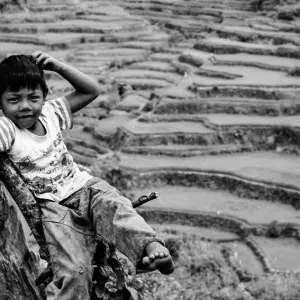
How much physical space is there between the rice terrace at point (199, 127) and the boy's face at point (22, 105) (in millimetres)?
3578

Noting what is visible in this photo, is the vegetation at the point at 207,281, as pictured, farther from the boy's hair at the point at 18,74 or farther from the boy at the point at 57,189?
the boy's hair at the point at 18,74

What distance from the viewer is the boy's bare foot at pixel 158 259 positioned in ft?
8.73

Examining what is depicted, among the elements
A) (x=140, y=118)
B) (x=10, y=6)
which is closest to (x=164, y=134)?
(x=140, y=118)

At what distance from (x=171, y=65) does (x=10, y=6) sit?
5005 millimetres

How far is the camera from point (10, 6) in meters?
17.1

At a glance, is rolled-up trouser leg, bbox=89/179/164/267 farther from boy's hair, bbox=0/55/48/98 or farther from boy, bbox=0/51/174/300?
boy's hair, bbox=0/55/48/98

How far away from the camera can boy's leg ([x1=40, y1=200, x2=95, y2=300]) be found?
2.96m

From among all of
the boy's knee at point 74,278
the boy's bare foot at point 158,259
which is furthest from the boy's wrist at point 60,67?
the boy's bare foot at point 158,259

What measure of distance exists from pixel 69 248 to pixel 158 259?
0.47 m

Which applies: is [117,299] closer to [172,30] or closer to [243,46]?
[243,46]

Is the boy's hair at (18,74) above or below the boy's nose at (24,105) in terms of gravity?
above

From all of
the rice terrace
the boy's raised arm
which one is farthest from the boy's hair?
the rice terrace

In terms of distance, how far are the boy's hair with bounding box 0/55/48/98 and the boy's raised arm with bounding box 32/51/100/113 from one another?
0.45ft

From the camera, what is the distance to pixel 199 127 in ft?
34.8
